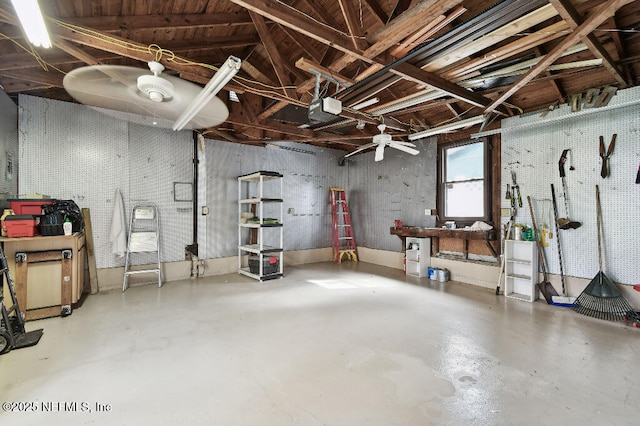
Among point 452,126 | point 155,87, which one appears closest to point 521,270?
point 452,126

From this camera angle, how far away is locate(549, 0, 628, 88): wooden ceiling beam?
7.00 feet

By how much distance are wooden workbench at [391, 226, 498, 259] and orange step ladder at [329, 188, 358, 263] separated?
154cm

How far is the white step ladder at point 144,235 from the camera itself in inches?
Answer: 197

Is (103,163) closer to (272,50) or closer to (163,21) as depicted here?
(163,21)

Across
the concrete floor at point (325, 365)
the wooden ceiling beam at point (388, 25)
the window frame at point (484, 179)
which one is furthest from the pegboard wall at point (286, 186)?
the wooden ceiling beam at point (388, 25)

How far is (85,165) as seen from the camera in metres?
4.70

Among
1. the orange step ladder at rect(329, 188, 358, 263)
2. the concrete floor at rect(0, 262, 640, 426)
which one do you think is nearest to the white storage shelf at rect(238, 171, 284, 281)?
the concrete floor at rect(0, 262, 640, 426)

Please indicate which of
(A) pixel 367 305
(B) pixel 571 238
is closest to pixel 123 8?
(A) pixel 367 305

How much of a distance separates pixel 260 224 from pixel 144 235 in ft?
6.83

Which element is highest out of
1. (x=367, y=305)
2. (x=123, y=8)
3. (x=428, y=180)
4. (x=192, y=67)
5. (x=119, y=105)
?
(x=123, y=8)

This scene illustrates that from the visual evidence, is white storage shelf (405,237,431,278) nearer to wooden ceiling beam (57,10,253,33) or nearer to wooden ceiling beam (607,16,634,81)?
wooden ceiling beam (607,16,634,81)

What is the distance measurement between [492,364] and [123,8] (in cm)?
493

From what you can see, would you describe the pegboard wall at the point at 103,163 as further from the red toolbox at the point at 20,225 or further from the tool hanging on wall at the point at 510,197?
the tool hanging on wall at the point at 510,197

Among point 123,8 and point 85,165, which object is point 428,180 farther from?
point 85,165
